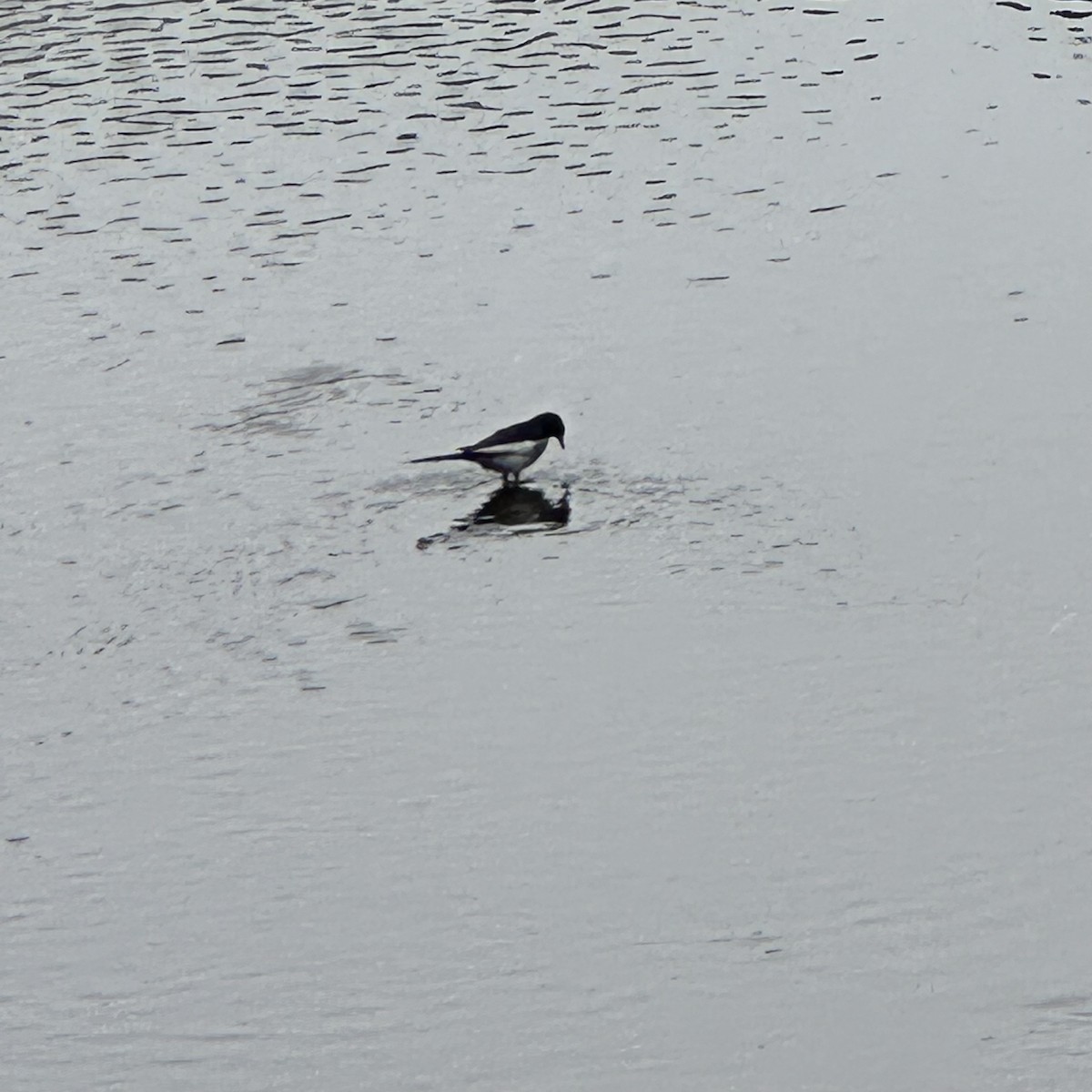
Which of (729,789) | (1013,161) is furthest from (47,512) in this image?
(1013,161)

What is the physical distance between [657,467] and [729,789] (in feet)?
14.2

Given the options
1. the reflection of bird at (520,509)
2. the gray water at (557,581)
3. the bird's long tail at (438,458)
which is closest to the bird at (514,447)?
the bird's long tail at (438,458)

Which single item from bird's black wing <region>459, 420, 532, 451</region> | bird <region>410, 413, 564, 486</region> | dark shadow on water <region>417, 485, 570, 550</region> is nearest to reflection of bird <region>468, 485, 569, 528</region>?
dark shadow on water <region>417, 485, 570, 550</region>

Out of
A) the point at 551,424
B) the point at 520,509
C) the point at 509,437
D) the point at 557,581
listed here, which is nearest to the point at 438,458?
the point at 509,437

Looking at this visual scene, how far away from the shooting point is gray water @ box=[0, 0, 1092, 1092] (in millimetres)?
11211

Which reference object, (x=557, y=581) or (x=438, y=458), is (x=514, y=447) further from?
(x=557, y=581)

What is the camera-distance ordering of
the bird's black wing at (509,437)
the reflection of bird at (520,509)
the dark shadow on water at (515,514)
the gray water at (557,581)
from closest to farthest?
the gray water at (557,581) < the dark shadow on water at (515,514) < the reflection of bird at (520,509) < the bird's black wing at (509,437)

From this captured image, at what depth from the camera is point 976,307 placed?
18750mm

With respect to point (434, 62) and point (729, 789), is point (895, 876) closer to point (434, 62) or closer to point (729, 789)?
point (729, 789)

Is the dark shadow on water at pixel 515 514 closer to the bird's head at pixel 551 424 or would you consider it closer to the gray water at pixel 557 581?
the gray water at pixel 557 581

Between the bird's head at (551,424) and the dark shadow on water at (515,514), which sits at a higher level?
the bird's head at (551,424)

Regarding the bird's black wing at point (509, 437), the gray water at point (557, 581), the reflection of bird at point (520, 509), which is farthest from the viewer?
the bird's black wing at point (509, 437)

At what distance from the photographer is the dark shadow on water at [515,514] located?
15852 millimetres

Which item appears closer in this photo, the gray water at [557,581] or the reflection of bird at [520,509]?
the gray water at [557,581]
